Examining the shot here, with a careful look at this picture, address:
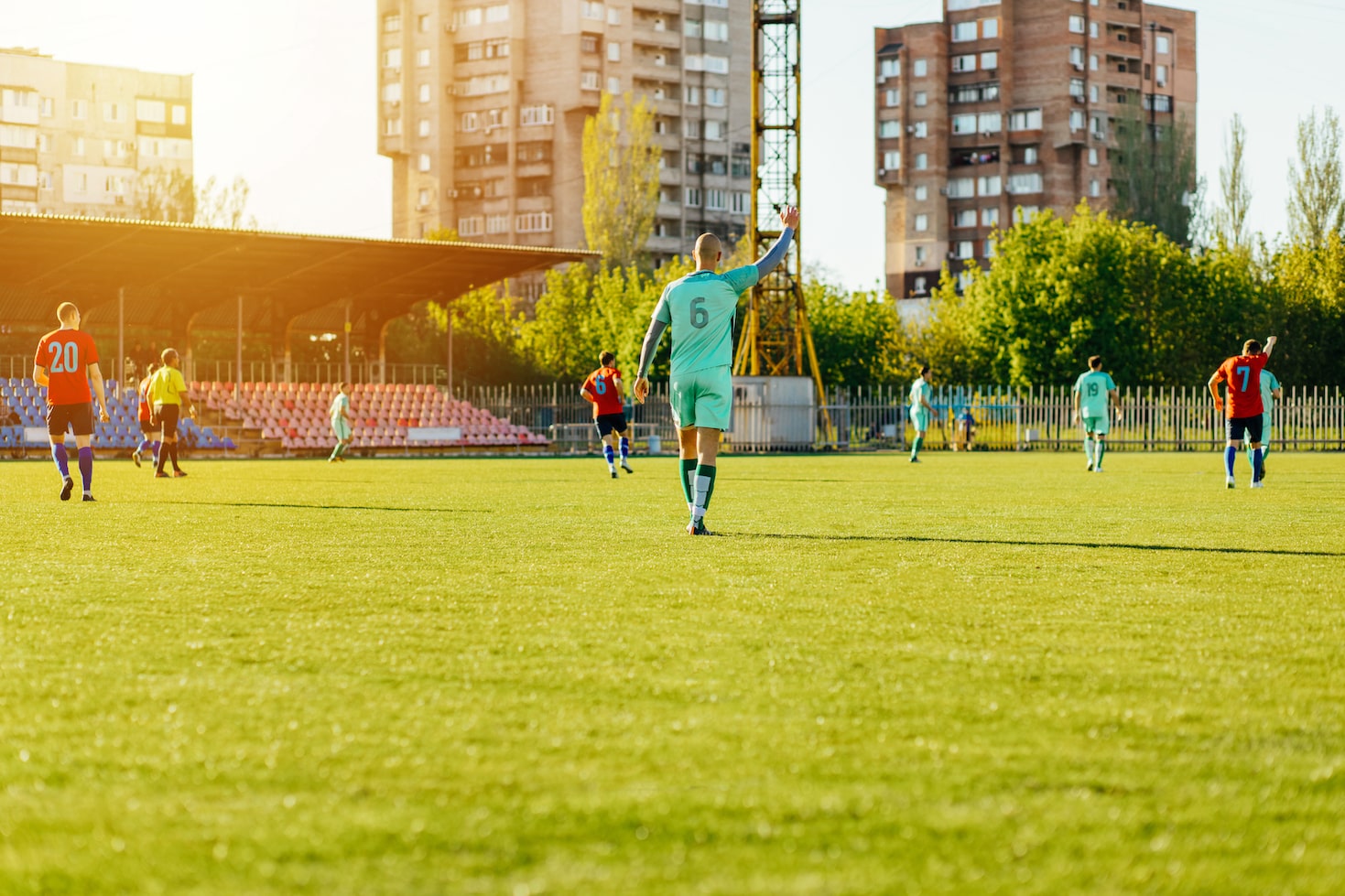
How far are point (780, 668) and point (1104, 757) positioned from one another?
149cm

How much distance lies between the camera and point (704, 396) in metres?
11.0

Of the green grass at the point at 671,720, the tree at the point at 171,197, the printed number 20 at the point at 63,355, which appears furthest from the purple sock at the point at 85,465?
the tree at the point at 171,197

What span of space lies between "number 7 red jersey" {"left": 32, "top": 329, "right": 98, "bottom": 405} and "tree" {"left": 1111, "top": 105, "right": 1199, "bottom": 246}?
73.0 meters

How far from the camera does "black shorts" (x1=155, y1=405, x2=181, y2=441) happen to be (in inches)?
893

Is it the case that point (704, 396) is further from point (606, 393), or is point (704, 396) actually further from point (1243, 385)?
point (606, 393)

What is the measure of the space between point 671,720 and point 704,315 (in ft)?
23.4

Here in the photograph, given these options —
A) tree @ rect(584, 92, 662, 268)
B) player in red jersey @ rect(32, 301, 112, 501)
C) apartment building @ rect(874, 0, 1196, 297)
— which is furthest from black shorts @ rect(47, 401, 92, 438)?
apartment building @ rect(874, 0, 1196, 297)

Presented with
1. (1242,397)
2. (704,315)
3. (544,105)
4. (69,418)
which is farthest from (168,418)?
(544,105)

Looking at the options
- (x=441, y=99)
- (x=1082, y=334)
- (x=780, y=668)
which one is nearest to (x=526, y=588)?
(x=780, y=668)

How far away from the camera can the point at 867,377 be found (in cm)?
6106

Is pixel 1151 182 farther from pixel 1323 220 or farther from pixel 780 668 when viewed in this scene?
pixel 780 668

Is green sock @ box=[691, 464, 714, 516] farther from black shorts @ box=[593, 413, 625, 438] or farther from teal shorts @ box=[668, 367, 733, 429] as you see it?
black shorts @ box=[593, 413, 625, 438]

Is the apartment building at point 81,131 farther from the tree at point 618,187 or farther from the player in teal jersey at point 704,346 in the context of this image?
the player in teal jersey at point 704,346

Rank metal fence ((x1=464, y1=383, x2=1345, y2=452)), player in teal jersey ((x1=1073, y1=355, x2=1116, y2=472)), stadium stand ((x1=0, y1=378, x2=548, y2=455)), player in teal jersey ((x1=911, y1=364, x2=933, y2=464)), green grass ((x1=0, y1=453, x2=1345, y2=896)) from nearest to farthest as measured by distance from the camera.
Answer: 1. green grass ((x1=0, y1=453, x2=1345, y2=896))
2. player in teal jersey ((x1=1073, y1=355, x2=1116, y2=472))
3. player in teal jersey ((x1=911, y1=364, x2=933, y2=464))
4. stadium stand ((x1=0, y1=378, x2=548, y2=455))
5. metal fence ((x1=464, y1=383, x2=1345, y2=452))
